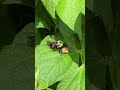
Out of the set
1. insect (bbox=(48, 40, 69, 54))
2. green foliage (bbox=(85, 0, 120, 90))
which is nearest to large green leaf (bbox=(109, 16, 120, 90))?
green foliage (bbox=(85, 0, 120, 90))

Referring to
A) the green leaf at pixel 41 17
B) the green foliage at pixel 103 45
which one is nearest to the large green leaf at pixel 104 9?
the green foliage at pixel 103 45

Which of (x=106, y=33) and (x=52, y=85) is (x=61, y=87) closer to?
(x=52, y=85)

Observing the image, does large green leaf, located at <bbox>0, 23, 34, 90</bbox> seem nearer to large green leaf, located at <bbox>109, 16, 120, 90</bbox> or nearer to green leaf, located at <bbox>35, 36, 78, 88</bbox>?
green leaf, located at <bbox>35, 36, 78, 88</bbox>

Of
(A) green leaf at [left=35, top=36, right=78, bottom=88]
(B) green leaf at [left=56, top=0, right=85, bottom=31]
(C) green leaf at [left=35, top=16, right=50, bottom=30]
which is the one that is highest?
(B) green leaf at [left=56, top=0, right=85, bottom=31]

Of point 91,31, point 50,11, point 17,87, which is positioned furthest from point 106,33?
Result: point 17,87

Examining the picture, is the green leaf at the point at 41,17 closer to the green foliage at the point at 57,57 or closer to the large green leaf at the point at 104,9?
the green foliage at the point at 57,57

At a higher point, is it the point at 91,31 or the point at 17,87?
the point at 91,31

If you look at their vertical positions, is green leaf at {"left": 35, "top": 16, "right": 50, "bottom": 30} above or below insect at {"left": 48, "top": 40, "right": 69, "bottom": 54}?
above
